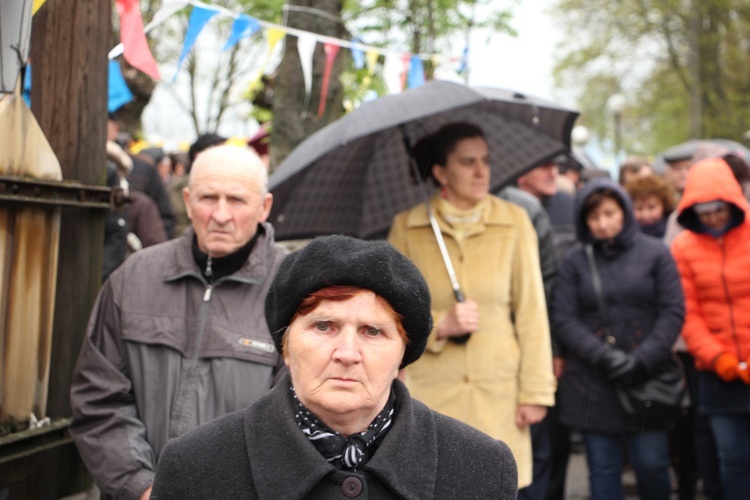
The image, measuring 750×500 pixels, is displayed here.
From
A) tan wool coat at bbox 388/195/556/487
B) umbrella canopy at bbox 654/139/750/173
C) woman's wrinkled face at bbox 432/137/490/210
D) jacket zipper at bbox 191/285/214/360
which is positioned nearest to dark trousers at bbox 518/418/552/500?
tan wool coat at bbox 388/195/556/487

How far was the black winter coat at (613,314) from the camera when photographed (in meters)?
5.83

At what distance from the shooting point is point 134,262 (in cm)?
382

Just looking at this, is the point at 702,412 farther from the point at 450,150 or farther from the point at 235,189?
the point at 235,189

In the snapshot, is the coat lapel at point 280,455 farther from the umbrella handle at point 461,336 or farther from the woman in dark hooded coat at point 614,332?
the woman in dark hooded coat at point 614,332

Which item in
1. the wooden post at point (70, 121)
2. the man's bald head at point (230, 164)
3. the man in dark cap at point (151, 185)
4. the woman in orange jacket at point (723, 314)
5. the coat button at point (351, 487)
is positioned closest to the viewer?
the coat button at point (351, 487)

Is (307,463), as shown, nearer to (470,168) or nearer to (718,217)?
(470,168)

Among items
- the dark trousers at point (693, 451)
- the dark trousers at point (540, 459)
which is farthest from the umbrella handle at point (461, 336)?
the dark trousers at point (693, 451)

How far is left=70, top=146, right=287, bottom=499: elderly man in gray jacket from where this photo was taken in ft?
11.7

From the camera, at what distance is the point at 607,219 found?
19.7ft

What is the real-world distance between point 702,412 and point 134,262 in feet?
12.1

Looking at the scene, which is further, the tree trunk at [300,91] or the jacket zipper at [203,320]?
the tree trunk at [300,91]

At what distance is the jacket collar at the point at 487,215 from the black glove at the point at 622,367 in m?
1.13

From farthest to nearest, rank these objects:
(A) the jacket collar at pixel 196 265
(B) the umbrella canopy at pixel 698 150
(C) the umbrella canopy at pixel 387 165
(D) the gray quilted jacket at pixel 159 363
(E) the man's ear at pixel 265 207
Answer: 1. (B) the umbrella canopy at pixel 698 150
2. (C) the umbrella canopy at pixel 387 165
3. (E) the man's ear at pixel 265 207
4. (A) the jacket collar at pixel 196 265
5. (D) the gray quilted jacket at pixel 159 363

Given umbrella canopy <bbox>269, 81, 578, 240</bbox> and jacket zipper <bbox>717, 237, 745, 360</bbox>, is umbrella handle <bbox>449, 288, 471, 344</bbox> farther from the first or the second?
jacket zipper <bbox>717, 237, 745, 360</bbox>
